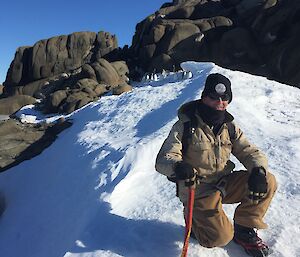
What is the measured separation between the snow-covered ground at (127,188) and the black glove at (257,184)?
0.64m

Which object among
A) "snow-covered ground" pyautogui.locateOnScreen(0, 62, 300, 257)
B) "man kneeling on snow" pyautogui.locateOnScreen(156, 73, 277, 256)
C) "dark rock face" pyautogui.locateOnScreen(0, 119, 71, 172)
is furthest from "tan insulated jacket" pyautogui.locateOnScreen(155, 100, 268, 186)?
"dark rock face" pyautogui.locateOnScreen(0, 119, 71, 172)

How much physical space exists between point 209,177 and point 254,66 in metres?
29.5

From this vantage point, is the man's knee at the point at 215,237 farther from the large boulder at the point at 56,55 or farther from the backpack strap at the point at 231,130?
the large boulder at the point at 56,55

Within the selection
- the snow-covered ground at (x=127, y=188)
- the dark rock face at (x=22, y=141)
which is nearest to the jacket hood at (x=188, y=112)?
the snow-covered ground at (x=127, y=188)

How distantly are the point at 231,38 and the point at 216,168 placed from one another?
31.7 metres

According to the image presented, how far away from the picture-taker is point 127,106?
11656 mm

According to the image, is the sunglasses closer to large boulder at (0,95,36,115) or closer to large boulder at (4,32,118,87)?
large boulder at (0,95,36,115)

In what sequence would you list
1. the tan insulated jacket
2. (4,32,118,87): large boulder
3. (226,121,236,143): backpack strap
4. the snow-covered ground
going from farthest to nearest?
(4,32,118,87): large boulder
the snow-covered ground
(226,121,236,143): backpack strap
the tan insulated jacket

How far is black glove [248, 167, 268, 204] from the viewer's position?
3211 millimetres

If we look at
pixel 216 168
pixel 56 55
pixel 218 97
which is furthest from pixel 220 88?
pixel 56 55

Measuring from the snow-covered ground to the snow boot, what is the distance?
0.09 meters

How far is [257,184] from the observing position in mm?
3205

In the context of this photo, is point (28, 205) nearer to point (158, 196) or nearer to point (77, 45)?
point (158, 196)

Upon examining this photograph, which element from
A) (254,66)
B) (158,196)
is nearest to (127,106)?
→ (158,196)
